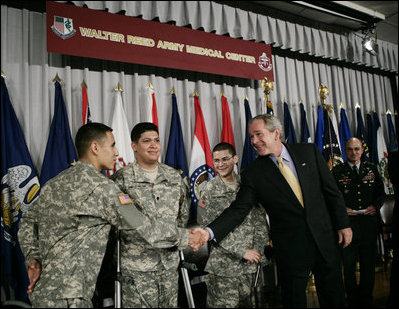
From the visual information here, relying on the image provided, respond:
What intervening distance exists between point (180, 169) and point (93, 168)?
2005 mm

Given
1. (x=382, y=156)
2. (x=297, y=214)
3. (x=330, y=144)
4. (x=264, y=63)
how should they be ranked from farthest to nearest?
(x=382, y=156), (x=330, y=144), (x=264, y=63), (x=297, y=214)

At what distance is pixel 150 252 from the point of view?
2.10 meters

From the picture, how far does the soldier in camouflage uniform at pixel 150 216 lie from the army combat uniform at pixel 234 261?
347 mm

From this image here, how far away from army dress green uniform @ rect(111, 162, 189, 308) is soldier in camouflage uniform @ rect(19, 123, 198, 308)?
27 cm

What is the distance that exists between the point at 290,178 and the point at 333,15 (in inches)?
161

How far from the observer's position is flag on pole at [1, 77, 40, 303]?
2.80 meters

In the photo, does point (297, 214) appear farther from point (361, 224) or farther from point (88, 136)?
point (361, 224)

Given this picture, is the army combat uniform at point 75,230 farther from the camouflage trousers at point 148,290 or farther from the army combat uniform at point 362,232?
the army combat uniform at point 362,232

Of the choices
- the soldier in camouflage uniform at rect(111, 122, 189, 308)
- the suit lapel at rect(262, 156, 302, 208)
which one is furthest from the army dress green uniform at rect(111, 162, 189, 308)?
the suit lapel at rect(262, 156, 302, 208)

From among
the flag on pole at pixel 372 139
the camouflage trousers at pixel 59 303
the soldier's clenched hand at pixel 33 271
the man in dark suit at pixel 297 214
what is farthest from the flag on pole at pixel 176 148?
the flag on pole at pixel 372 139

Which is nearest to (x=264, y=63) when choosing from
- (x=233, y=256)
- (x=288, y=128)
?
(x=288, y=128)

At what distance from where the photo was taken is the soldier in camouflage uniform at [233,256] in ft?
7.68

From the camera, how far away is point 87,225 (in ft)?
5.64

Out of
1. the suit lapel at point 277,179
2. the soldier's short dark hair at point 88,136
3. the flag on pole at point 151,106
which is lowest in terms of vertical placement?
the suit lapel at point 277,179
